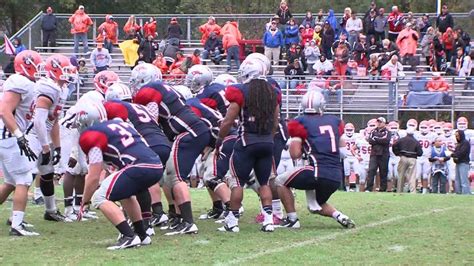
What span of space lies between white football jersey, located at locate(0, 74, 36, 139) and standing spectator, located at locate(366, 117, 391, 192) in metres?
10.8

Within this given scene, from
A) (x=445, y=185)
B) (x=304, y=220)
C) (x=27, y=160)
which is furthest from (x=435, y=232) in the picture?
(x=445, y=185)

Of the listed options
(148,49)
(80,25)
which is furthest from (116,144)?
(80,25)

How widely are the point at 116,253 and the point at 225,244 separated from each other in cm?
121

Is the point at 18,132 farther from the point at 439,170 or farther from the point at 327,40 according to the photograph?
the point at 327,40

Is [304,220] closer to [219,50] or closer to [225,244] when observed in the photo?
[225,244]

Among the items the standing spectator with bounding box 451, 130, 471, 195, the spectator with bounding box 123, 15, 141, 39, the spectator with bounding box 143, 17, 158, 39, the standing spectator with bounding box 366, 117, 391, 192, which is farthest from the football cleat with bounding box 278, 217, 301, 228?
the spectator with bounding box 143, 17, 158, 39

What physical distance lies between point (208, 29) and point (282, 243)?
743 inches

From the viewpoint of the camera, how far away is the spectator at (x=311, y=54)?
26.2m

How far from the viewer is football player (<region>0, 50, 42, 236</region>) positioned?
10.4 meters

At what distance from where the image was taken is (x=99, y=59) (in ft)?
90.6

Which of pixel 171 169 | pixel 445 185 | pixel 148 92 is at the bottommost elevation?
pixel 445 185

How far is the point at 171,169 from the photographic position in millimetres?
10719

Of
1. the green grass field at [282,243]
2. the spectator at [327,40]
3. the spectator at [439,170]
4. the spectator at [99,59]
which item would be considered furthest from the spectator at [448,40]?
the green grass field at [282,243]

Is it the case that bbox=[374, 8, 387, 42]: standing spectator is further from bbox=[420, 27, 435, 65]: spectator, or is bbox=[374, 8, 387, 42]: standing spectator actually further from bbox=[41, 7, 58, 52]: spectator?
bbox=[41, 7, 58, 52]: spectator
